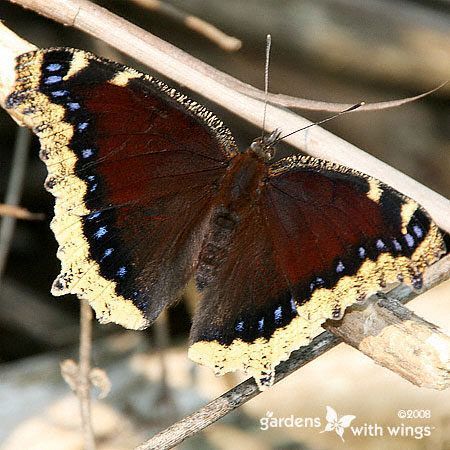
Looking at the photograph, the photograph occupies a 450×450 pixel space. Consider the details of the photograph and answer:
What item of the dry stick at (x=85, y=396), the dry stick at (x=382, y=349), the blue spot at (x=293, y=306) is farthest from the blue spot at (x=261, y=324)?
the dry stick at (x=85, y=396)

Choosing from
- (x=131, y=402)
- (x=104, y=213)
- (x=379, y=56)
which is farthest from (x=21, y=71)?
(x=379, y=56)

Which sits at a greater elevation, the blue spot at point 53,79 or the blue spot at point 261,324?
the blue spot at point 53,79

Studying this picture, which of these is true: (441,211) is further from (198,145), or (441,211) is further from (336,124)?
(336,124)

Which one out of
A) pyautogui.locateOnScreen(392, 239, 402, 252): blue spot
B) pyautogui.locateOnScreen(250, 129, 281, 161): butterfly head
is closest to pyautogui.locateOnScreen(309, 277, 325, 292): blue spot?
pyautogui.locateOnScreen(392, 239, 402, 252): blue spot

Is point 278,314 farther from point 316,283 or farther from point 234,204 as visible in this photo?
point 234,204

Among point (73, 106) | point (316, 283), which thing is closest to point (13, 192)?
point (73, 106)

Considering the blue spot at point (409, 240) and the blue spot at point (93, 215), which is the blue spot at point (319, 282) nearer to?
the blue spot at point (409, 240)
